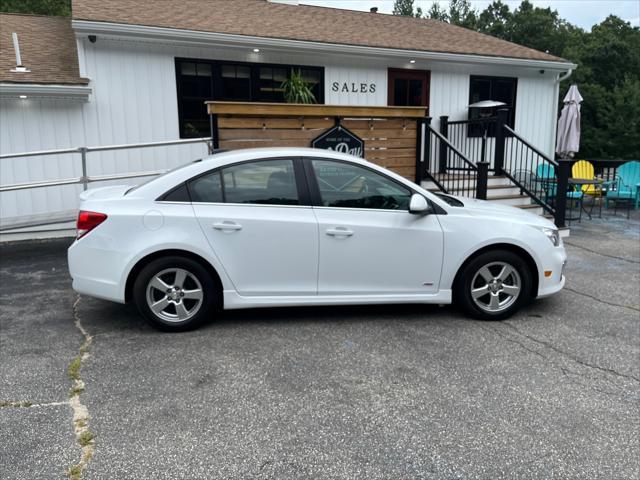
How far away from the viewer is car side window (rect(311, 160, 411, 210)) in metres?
4.41

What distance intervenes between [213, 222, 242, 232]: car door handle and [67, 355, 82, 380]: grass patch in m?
1.42

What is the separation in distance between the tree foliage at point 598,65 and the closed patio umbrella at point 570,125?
22263 mm

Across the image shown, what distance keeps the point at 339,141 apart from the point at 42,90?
4581 millimetres

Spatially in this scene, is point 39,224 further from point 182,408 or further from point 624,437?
point 624,437

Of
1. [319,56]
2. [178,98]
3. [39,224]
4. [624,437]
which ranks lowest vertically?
[624,437]

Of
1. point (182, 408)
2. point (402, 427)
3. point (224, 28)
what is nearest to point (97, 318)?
Result: point (182, 408)

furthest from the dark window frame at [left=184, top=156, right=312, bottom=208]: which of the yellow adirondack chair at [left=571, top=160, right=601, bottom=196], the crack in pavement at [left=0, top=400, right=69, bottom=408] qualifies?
the yellow adirondack chair at [left=571, top=160, right=601, bottom=196]

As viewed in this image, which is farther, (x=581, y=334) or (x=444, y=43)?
(x=444, y=43)

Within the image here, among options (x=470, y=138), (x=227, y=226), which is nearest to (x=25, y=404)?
(x=227, y=226)

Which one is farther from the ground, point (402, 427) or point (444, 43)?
point (444, 43)

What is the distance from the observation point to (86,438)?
9.04ft

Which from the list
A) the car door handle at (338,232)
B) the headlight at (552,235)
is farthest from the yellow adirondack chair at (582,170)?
the car door handle at (338,232)

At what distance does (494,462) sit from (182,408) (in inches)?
70.6

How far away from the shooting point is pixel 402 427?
2885 millimetres
